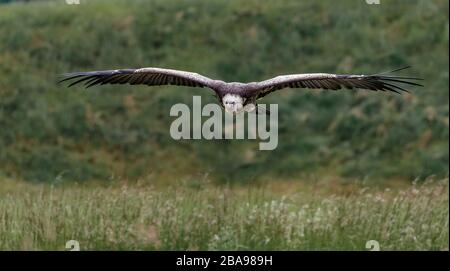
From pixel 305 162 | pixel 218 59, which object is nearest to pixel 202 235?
pixel 305 162

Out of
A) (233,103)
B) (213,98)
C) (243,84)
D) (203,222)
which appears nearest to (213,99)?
(213,98)

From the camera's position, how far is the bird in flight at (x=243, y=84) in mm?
9805

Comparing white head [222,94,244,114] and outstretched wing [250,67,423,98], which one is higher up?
outstretched wing [250,67,423,98]

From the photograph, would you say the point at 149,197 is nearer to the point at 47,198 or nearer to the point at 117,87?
the point at 47,198

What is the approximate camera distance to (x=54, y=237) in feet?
36.2

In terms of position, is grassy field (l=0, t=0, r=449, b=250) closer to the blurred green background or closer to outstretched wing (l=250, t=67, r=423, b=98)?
the blurred green background

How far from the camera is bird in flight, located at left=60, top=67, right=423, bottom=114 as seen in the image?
9.80m

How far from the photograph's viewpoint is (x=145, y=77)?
11000mm

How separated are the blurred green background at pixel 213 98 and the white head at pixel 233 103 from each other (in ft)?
44.1

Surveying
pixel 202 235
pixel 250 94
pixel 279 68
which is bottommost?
pixel 202 235

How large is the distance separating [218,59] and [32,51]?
606 centimetres

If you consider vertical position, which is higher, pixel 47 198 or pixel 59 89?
pixel 59 89

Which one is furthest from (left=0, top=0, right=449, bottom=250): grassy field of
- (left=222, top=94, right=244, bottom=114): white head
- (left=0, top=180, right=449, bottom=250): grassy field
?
(left=222, top=94, right=244, bottom=114): white head

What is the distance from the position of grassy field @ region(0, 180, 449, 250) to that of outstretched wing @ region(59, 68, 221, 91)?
1368 mm
